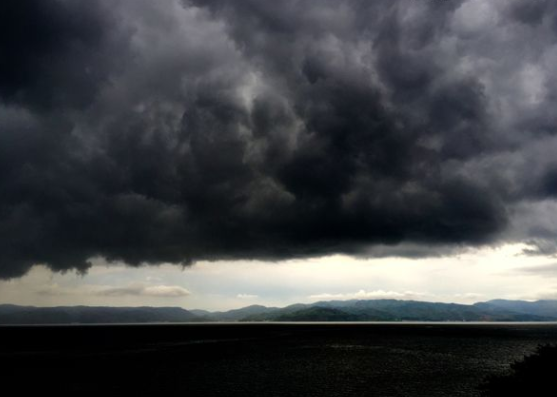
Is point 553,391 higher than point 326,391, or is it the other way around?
point 553,391

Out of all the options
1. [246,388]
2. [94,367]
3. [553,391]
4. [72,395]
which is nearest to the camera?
[553,391]

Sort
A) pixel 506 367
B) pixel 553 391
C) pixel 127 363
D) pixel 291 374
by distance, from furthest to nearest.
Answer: pixel 127 363 < pixel 506 367 < pixel 291 374 < pixel 553 391

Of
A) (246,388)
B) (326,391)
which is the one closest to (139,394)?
(246,388)

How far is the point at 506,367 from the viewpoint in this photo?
107 metres

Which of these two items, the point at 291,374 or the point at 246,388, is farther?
the point at 291,374

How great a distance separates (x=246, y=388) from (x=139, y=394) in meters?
18.5

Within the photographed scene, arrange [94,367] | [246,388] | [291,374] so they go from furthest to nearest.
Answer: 1. [94,367]
2. [291,374]
3. [246,388]

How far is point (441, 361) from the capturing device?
122 m

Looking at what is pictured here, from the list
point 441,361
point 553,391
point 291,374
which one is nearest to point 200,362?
point 291,374

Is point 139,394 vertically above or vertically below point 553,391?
below

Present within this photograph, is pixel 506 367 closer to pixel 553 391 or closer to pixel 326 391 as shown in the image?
pixel 326 391

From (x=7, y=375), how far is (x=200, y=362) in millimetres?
46788

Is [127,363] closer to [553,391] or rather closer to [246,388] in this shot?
[246,388]

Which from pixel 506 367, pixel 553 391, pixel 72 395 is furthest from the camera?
pixel 506 367
